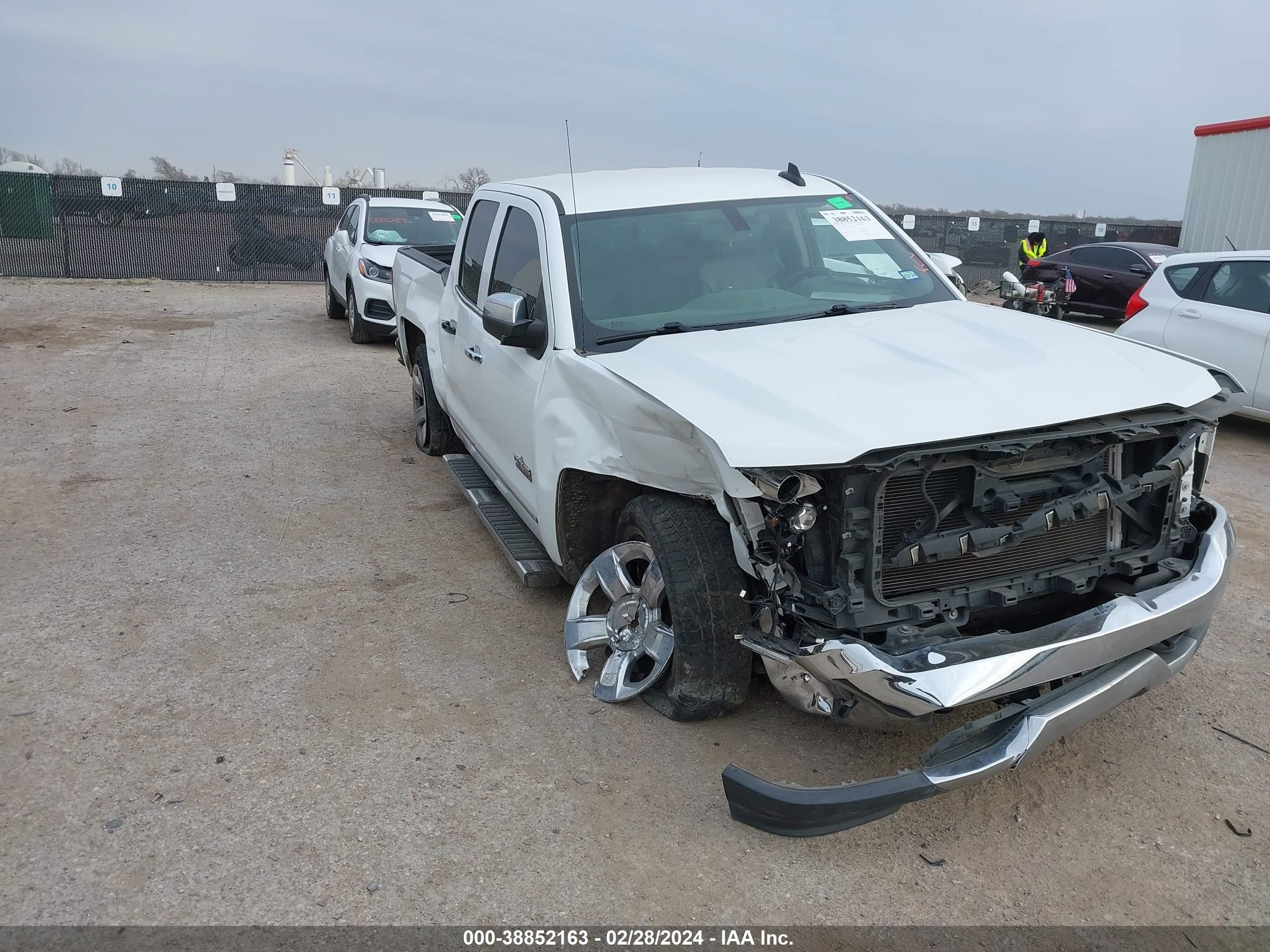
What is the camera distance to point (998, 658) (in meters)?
2.87

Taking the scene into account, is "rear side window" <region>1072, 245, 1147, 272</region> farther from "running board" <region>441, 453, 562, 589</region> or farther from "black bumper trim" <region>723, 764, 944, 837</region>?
"black bumper trim" <region>723, 764, 944, 837</region>

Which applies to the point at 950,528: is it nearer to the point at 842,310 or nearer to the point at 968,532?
the point at 968,532

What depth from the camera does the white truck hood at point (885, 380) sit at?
9.72ft

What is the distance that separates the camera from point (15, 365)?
419 inches

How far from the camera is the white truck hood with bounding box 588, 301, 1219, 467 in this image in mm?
2963

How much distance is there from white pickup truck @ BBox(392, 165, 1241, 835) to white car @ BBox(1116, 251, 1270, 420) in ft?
15.7

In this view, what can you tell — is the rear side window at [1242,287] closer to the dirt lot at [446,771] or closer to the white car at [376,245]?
the dirt lot at [446,771]

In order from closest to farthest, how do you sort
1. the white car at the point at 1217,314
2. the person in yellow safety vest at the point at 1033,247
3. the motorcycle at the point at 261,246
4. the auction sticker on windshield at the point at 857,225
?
1. the auction sticker on windshield at the point at 857,225
2. the white car at the point at 1217,314
3. the person in yellow safety vest at the point at 1033,247
4. the motorcycle at the point at 261,246

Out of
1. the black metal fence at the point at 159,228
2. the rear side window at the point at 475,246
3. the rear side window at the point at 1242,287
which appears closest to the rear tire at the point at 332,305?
the black metal fence at the point at 159,228

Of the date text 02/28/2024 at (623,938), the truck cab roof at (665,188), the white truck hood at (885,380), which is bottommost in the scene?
the date text 02/28/2024 at (623,938)

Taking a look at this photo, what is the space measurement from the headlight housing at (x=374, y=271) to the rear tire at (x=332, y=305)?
8.37 ft

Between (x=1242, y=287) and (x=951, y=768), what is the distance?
731 centimetres

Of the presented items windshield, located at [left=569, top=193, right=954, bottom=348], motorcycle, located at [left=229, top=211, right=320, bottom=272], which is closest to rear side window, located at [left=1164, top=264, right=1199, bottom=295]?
windshield, located at [left=569, top=193, right=954, bottom=348]

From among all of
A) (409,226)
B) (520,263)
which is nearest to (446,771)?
(520,263)
